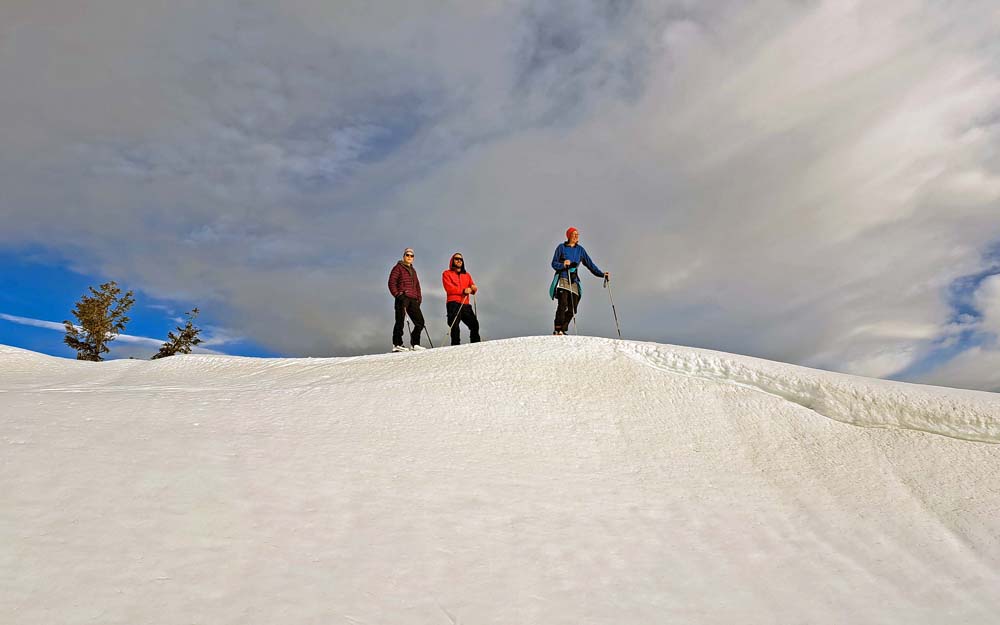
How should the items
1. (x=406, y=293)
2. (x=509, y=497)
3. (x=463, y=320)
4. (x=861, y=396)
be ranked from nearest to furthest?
(x=509, y=497) → (x=861, y=396) → (x=406, y=293) → (x=463, y=320)

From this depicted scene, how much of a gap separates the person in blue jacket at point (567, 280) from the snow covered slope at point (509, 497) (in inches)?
181

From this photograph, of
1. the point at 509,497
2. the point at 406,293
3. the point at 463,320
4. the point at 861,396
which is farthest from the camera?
the point at 463,320

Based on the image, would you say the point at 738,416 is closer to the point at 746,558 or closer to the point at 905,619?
the point at 746,558

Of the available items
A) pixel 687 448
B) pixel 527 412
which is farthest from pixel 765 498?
pixel 527 412

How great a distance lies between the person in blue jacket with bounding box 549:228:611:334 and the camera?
42.5 ft

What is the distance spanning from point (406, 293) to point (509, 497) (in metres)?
8.42

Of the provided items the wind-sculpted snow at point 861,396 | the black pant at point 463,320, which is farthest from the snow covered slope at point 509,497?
the black pant at point 463,320

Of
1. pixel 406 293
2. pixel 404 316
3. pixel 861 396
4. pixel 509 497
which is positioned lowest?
pixel 509 497

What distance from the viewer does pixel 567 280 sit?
1305 cm

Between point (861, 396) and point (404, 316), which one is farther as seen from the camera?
point (404, 316)

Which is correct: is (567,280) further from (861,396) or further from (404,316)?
(861,396)

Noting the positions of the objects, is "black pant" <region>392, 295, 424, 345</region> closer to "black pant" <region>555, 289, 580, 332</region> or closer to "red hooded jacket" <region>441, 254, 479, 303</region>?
"red hooded jacket" <region>441, 254, 479, 303</region>

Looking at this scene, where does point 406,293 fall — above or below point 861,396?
above

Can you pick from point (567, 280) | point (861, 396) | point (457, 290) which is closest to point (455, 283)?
point (457, 290)
